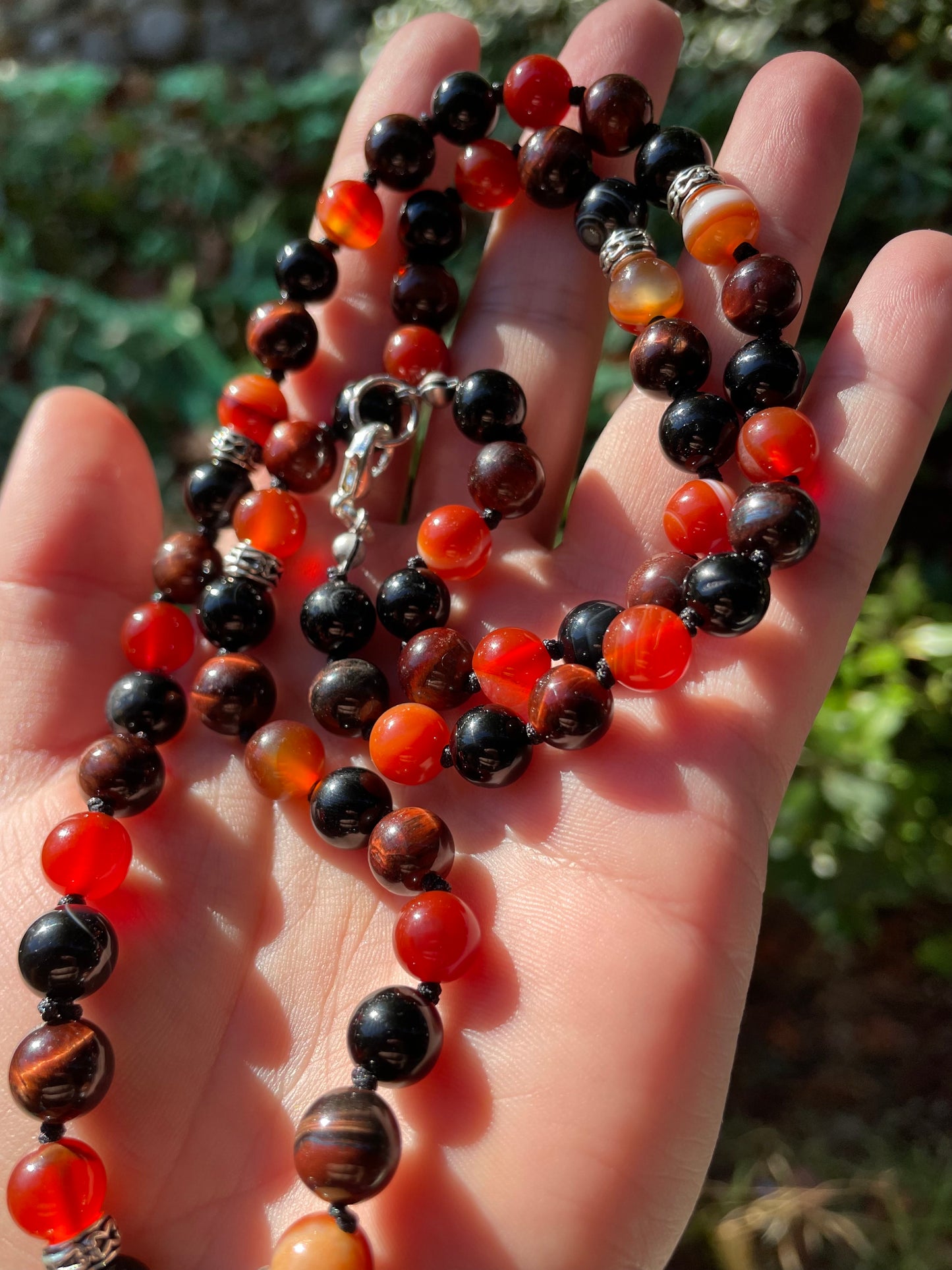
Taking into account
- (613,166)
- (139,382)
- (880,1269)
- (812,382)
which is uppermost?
(613,166)

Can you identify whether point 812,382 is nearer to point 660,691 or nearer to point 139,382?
point 660,691

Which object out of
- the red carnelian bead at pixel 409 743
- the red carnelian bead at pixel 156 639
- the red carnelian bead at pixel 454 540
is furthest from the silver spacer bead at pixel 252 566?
the red carnelian bead at pixel 409 743

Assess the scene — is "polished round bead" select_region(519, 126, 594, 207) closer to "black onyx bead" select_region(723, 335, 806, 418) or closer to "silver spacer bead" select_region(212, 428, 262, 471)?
"black onyx bead" select_region(723, 335, 806, 418)

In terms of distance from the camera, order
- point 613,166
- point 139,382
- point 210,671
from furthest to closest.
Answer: point 139,382
point 613,166
point 210,671

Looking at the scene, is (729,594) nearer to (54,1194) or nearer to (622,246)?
(622,246)

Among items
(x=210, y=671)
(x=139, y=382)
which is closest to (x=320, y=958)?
(x=210, y=671)

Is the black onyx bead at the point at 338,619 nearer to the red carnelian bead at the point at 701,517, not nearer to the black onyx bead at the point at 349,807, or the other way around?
the black onyx bead at the point at 349,807
